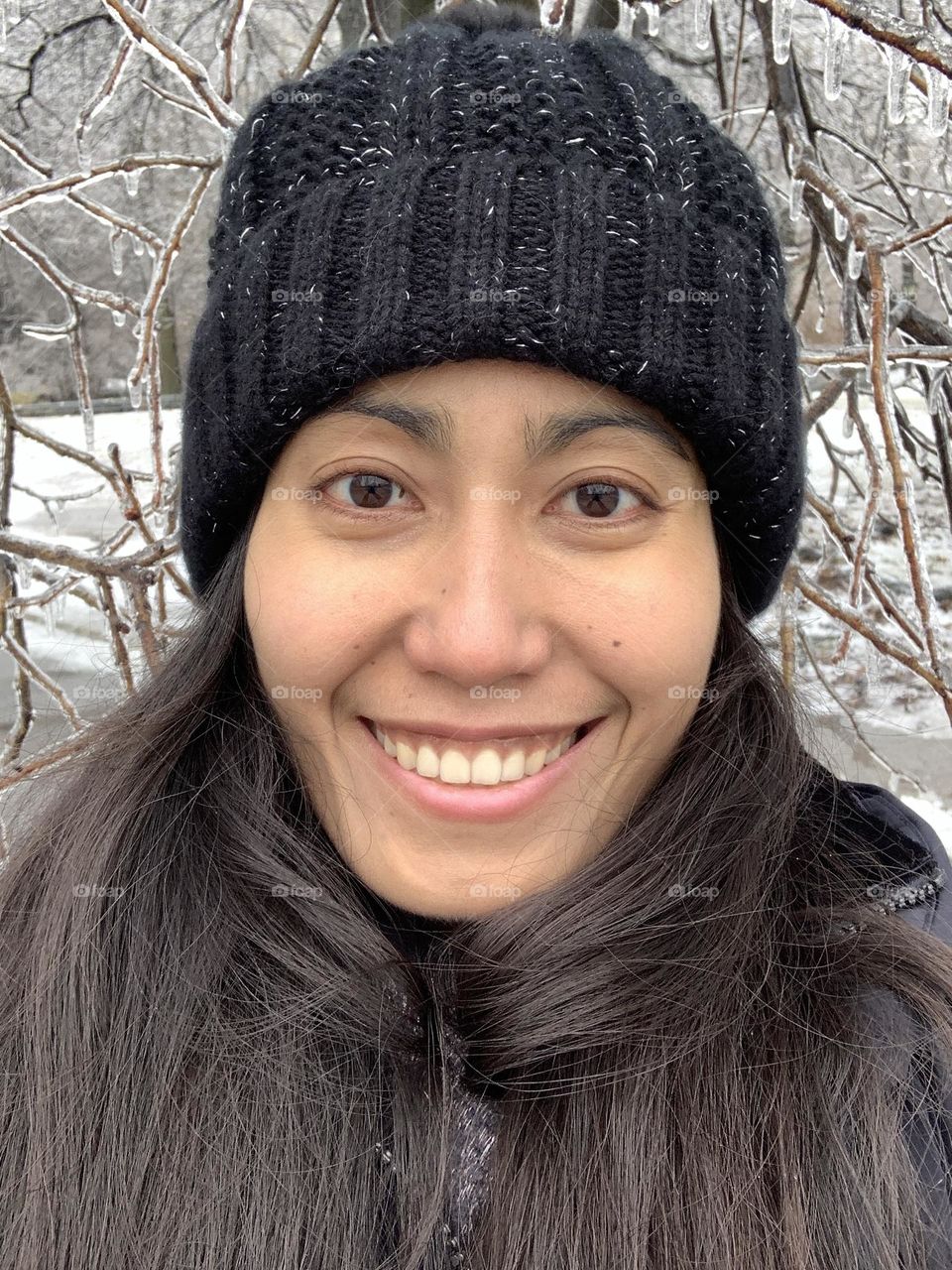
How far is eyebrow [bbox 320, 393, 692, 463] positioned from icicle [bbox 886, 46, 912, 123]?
893mm

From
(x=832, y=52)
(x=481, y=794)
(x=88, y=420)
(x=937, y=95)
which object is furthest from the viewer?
(x=88, y=420)

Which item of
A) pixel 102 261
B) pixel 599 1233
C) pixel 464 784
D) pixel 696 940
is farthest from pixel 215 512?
pixel 102 261

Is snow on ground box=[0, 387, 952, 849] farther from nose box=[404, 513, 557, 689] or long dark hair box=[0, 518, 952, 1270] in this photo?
nose box=[404, 513, 557, 689]

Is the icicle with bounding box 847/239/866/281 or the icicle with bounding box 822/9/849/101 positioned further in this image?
the icicle with bounding box 847/239/866/281

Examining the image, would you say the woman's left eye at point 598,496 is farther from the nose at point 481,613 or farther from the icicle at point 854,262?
the icicle at point 854,262

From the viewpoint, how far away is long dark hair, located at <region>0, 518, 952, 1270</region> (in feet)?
3.50

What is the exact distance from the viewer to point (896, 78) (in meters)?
1.75

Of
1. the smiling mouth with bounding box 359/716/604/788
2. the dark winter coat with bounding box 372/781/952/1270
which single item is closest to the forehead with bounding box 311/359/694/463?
the smiling mouth with bounding box 359/716/604/788

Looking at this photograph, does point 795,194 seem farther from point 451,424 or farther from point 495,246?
point 451,424

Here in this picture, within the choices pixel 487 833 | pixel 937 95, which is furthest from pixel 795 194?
pixel 487 833

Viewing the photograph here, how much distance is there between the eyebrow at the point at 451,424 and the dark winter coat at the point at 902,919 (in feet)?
2.09

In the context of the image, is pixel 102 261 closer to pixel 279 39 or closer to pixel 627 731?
pixel 279 39

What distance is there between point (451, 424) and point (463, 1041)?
713 millimetres

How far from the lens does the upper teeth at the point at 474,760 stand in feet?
3.92
